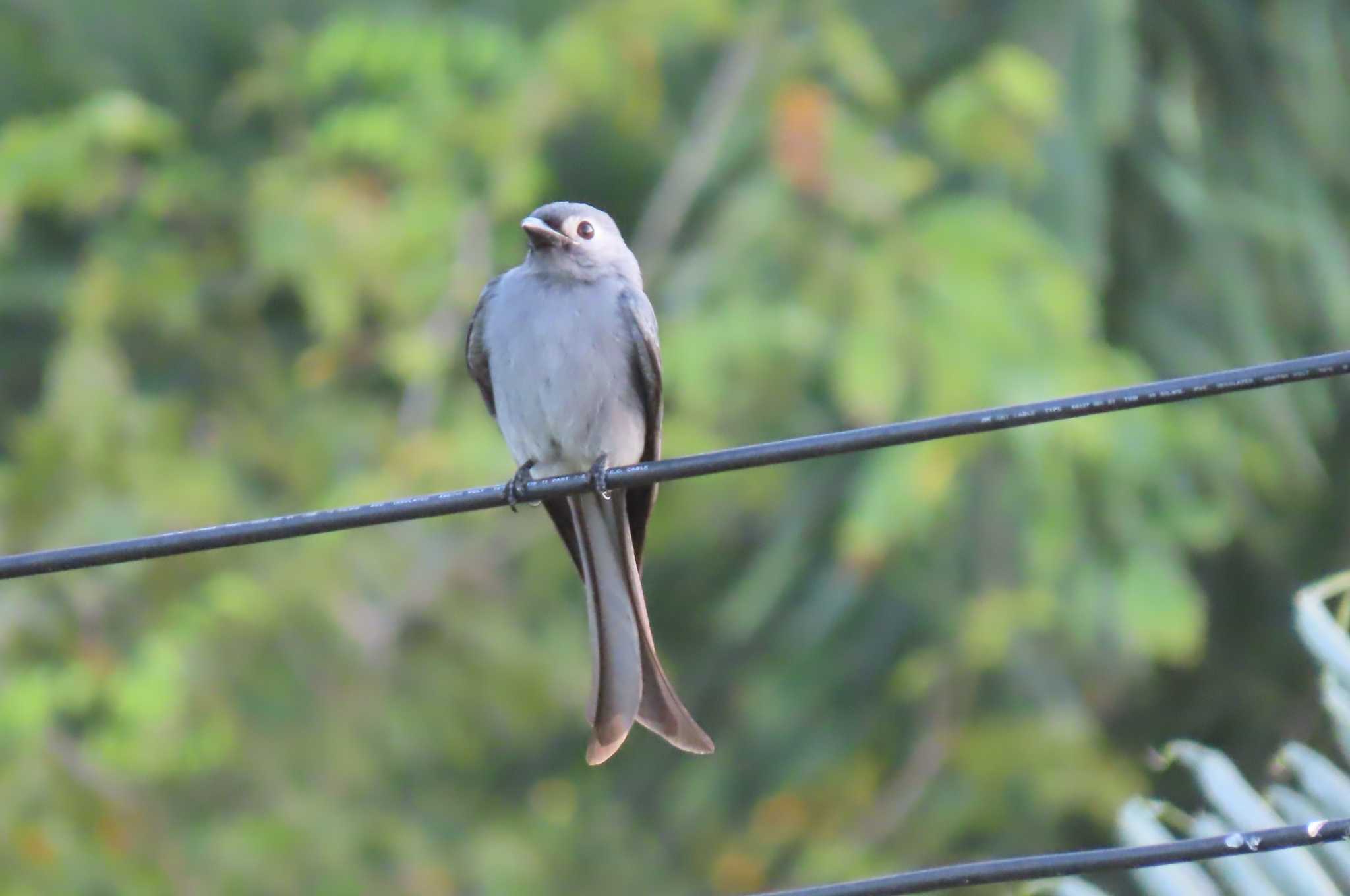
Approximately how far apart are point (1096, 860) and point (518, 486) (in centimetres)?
154

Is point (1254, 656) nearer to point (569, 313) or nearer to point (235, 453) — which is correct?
point (235, 453)

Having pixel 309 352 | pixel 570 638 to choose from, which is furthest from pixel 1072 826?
pixel 309 352

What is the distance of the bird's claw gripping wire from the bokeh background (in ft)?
9.57

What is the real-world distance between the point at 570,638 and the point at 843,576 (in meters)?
1.41

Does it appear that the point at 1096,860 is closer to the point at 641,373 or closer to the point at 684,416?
the point at 641,373

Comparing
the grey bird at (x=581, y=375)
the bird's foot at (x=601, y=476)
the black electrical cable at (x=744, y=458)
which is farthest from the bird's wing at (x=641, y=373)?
the black electrical cable at (x=744, y=458)

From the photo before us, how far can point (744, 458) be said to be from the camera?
125 inches

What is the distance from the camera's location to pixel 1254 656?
11664mm

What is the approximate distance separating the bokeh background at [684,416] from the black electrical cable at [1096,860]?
16.2 feet

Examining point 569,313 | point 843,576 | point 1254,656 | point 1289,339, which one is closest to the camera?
point 569,313

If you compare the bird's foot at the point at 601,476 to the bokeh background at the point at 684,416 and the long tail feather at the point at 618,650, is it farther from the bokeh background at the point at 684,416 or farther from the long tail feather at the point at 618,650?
the bokeh background at the point at 684,416

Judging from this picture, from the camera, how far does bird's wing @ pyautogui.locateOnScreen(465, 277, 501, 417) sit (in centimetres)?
518

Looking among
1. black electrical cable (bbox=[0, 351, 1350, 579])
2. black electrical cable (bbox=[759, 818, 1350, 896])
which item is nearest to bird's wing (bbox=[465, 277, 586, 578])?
black electrical cable (bbox=[0, 351, 1350, 579])

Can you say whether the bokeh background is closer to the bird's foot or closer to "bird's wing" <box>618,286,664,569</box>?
"bird's wing" <box>618,286,664,569</box>
